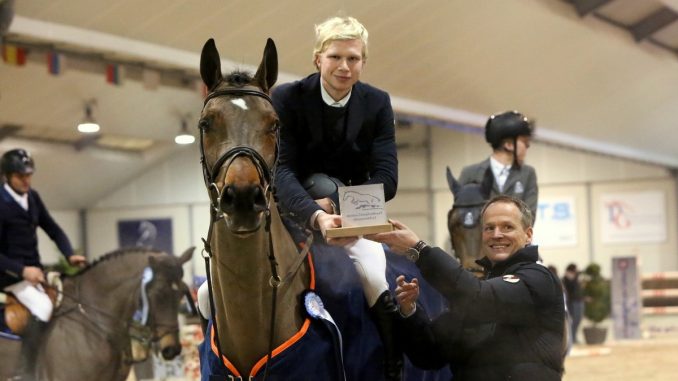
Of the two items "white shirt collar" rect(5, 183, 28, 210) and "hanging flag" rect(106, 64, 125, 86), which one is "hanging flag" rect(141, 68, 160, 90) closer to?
"hanging flag" rect(106, 64, 125, 86)

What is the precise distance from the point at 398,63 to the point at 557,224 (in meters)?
11.2

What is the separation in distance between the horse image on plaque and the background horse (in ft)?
0.67

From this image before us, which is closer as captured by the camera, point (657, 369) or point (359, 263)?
point (359, 263)

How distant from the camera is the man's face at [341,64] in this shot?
323 centimetres

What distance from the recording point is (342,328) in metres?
3.04

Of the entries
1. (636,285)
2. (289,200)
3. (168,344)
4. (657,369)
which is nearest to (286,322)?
(289,200)

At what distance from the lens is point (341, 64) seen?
3227 millimetres

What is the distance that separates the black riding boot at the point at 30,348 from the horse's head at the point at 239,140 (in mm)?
4191

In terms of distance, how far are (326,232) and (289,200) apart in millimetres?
330

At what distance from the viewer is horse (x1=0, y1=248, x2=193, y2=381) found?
6.47 metres

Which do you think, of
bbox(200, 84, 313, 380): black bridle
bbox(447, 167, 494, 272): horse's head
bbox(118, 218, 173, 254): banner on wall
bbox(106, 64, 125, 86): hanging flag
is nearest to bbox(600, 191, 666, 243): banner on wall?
bbox(118, 218, 173, 254): banner on wall

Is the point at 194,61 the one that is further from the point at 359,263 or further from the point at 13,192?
the point at 359,263

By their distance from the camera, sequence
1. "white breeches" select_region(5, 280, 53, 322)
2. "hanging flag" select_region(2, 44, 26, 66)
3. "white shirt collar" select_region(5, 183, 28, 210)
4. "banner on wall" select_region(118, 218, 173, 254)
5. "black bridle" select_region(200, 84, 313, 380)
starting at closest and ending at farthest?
"black bridle" select_region(200, 84, 313, 380) → "white breeches" select_region(5, 280, 53, 322) → "white shirt collar" select_region(5, 183, 28, 210) → "hanging flag" select_region(2, 44, 26, 66) → "banner on wall" select_region(118, 218, 173, 254)

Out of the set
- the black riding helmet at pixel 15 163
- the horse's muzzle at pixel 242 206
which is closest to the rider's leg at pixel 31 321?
the black riding helmet at pixel 15 163
